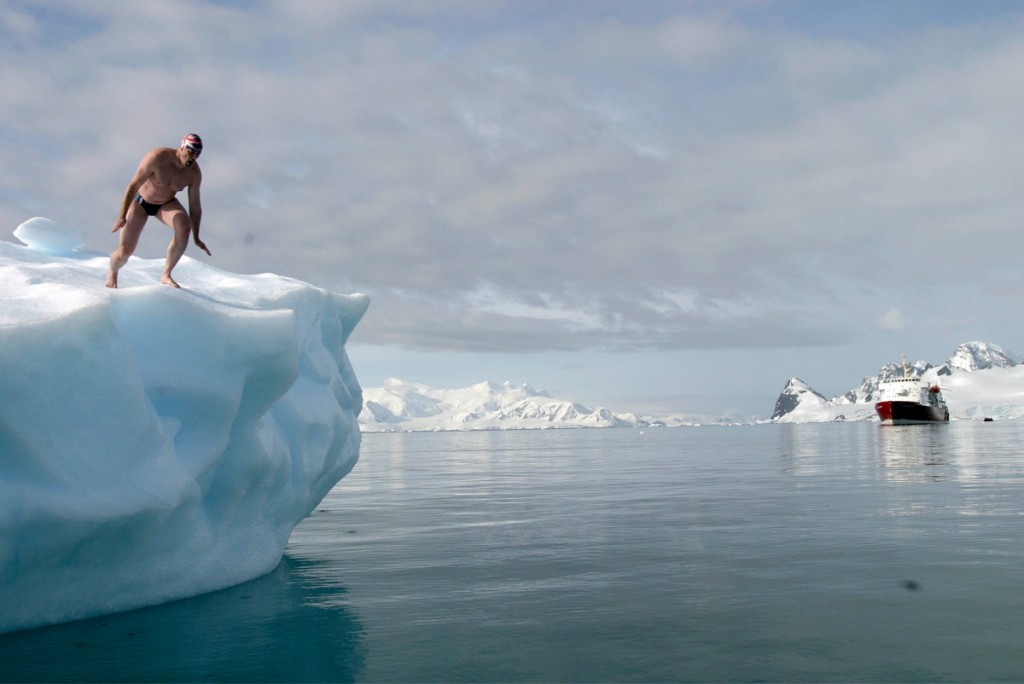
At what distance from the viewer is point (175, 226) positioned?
33.6 ft

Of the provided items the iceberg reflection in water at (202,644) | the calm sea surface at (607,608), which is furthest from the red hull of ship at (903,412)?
the iceberg reflection in water at (202,644)

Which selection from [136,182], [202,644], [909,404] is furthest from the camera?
[909,404]

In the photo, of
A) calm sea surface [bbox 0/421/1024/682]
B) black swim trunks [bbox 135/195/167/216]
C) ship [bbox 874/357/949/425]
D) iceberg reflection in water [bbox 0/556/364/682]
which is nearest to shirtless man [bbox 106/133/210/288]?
black swim trunks [bbox 135/195/167/216]

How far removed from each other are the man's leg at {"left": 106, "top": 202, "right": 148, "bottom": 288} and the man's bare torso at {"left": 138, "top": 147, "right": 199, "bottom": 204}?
0.70 ft

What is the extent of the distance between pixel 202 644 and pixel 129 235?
5.57 m

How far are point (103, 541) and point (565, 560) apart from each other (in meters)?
5.60

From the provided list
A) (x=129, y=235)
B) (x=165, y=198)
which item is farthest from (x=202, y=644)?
(x=165, y=198)

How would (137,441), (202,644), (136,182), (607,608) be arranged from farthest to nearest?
1. (136,182)
2. (607,608)
3. (137,441)
4. (202,644)

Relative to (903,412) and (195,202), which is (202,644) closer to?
(195,202)

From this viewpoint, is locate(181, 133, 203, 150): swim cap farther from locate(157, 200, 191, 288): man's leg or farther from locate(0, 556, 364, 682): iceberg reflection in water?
locate(0, 556, 364, 682): iceberg reflection in water

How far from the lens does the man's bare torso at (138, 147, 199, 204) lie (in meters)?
9.93

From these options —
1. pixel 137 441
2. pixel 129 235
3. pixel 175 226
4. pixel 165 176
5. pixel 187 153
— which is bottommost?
pixel 137 441

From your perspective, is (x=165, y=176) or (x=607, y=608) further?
(x=165, y=176)

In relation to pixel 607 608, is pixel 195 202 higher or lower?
higher
